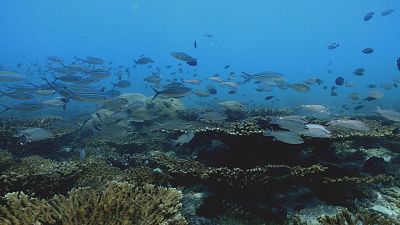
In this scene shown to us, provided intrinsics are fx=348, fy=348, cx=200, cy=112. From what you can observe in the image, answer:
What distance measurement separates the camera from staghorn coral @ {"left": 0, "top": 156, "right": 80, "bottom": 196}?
5.45 metres

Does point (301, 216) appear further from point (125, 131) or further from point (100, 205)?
point (125, 131)

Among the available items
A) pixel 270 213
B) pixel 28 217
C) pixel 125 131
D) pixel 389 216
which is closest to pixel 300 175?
pixel 270 213

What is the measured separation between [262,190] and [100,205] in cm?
247

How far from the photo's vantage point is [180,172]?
5555 millimetres

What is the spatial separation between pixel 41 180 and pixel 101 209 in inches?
85.1

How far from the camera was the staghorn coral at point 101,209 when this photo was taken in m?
3.92

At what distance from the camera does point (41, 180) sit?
223 inches

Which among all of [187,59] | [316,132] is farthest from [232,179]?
[187,59]

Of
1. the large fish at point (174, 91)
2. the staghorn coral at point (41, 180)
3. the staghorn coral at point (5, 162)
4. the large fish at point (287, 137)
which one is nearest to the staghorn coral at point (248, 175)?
the large fish at point (287, 137)

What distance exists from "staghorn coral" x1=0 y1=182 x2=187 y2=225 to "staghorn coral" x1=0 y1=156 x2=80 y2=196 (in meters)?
0.95

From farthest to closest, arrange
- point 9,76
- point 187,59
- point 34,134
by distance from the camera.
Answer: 1. point 187,59
2. point 9,76
3. point 34,134

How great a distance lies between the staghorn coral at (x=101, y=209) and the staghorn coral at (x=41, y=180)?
0.95m

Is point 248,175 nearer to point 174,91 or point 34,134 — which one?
point 34,134

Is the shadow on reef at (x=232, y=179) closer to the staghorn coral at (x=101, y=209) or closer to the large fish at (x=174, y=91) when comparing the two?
the staghorn coral at (x=101, y=209)
